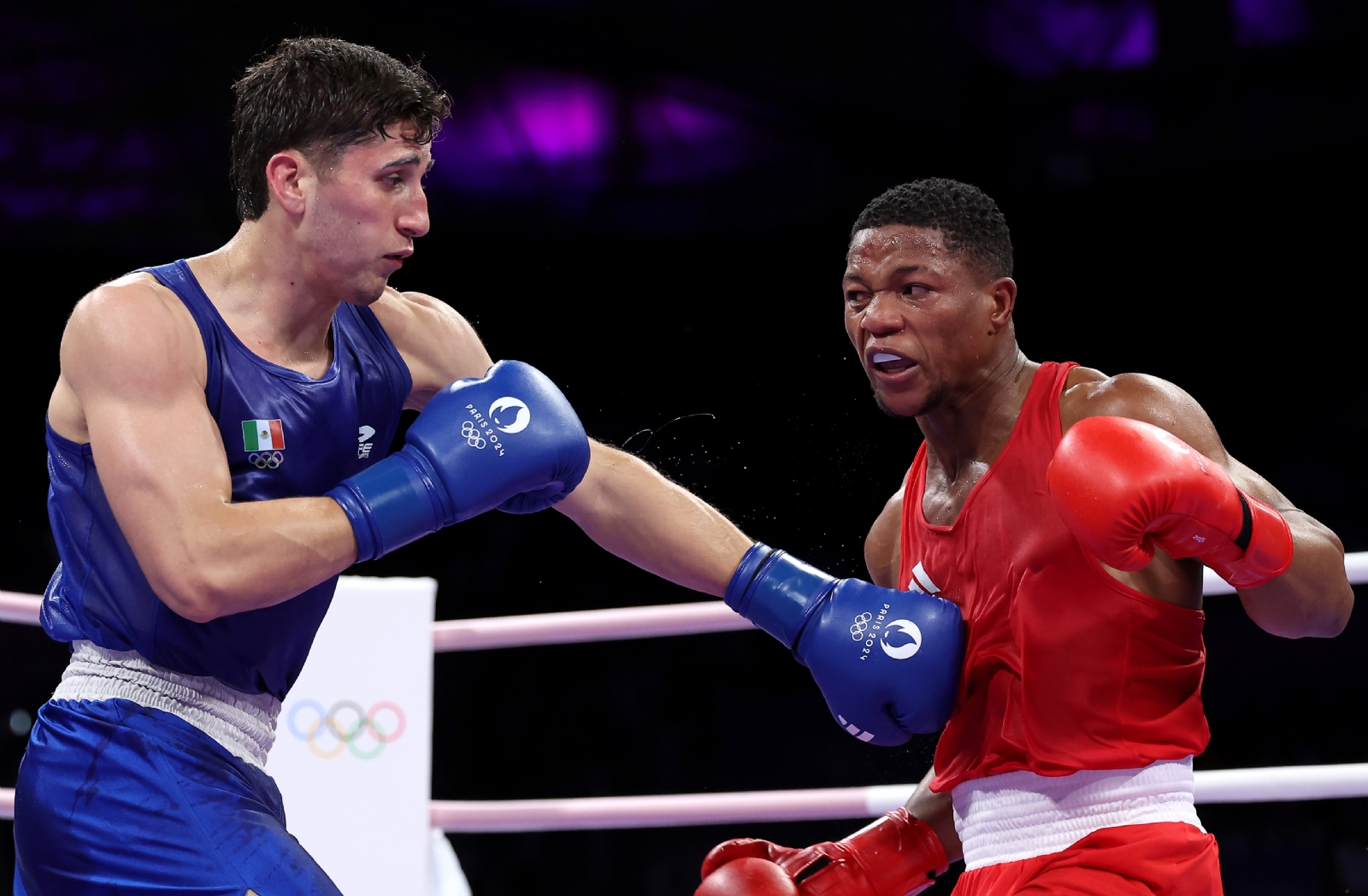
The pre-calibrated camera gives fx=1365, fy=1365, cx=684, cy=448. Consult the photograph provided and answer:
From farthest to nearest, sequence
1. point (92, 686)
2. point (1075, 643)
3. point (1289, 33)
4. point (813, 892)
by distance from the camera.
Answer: point (1289, 33), point (813, 892), point (1075, 643), point (92, 686)

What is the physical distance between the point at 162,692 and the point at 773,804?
150 centimetres

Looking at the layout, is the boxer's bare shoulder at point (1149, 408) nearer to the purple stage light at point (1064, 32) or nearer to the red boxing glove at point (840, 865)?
the red boxing glove at point (840, 865)

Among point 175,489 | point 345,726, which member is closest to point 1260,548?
point 175,489

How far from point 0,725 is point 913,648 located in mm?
6206

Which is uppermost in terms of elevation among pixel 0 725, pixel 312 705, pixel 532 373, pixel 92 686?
pixel 532 373

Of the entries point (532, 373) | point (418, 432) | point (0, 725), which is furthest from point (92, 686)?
point (0, 725)

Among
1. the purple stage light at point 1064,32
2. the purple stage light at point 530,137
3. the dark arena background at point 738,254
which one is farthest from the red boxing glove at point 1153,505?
the purple stage light at point 530,137

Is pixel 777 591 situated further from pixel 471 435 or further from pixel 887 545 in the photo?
pixel 471 435

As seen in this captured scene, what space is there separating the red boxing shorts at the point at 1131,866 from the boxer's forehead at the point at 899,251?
92 centimetres

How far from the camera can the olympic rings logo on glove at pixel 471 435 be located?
1972 mm

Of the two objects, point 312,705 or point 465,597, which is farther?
point 465,597

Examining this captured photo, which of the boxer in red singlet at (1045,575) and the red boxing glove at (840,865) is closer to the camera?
the boxer in red singlet at (1045,575)

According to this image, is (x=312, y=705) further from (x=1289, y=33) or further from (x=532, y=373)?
(x=1289, y=33)

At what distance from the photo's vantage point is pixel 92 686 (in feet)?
6.24
